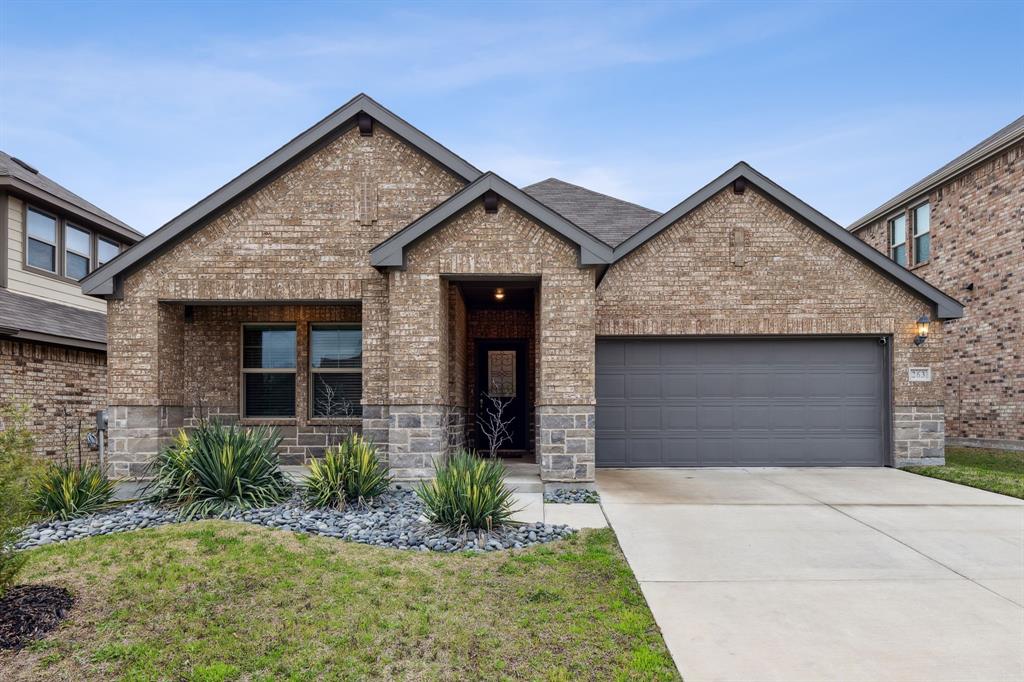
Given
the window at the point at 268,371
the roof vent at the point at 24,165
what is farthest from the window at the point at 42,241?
the window at the point at 268,371

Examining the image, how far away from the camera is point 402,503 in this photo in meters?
7.56

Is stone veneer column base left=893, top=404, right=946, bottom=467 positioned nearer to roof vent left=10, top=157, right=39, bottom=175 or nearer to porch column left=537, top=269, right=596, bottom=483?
porch column left=537, top=269, right=596, bottom=483

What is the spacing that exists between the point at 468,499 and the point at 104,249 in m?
13.3

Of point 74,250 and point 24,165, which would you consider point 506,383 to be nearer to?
point 74,250

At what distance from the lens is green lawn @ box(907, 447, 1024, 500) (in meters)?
9.10

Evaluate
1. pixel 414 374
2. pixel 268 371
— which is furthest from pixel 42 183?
pixel 414 374

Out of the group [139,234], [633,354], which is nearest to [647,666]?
[633,354]

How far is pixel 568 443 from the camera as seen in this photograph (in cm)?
866

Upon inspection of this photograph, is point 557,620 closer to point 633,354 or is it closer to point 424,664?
point 424,664

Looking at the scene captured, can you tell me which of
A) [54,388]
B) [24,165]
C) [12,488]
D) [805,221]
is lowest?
[12,488]

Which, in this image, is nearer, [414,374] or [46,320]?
[414,374]

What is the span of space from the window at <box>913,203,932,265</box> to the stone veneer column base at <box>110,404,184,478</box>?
1934 cm

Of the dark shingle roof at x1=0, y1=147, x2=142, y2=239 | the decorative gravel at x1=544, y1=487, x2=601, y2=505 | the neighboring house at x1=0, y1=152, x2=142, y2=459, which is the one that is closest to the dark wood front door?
the decorative gravel at x1=544, y1=487, x2=601, y2=505

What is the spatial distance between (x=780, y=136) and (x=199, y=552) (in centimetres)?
2613
